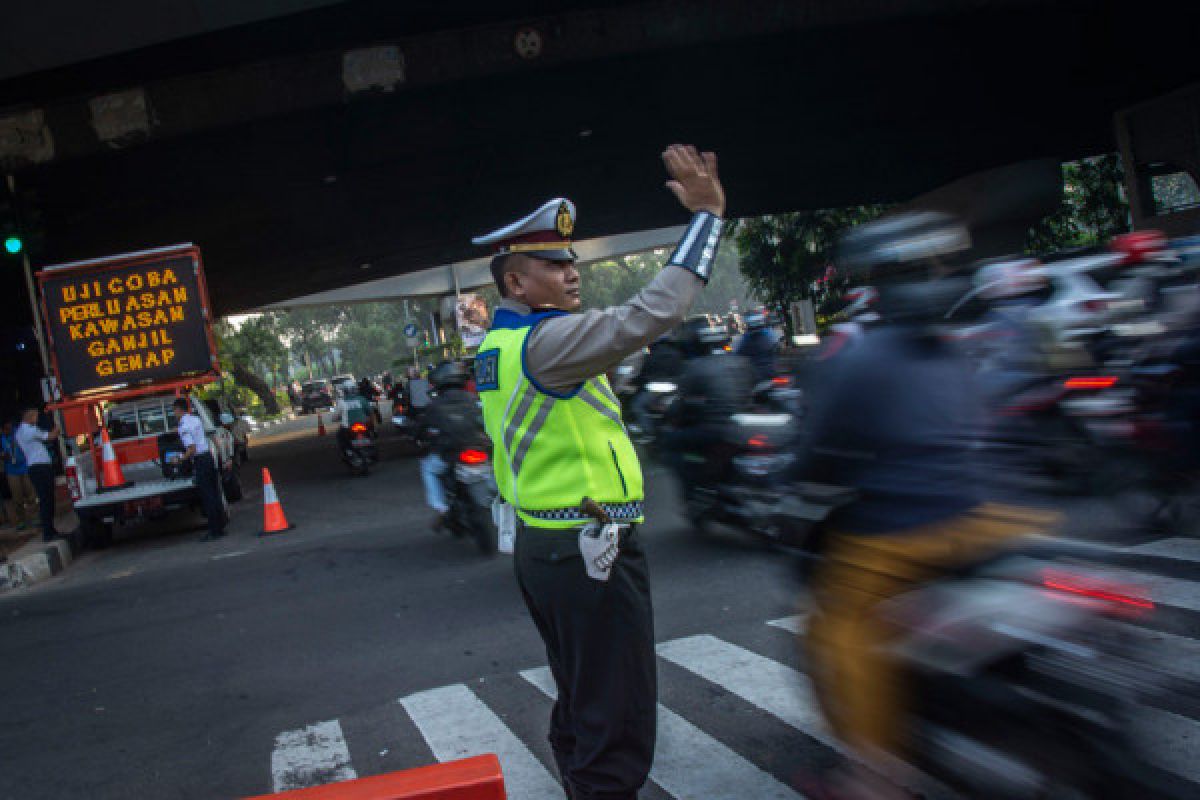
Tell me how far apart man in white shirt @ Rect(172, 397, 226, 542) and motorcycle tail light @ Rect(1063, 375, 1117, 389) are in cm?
988

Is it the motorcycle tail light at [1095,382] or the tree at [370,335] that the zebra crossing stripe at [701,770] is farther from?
the tree at [370,335]

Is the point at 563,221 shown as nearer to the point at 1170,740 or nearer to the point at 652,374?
the point at 1170,740

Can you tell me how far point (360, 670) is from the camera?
6.08 m

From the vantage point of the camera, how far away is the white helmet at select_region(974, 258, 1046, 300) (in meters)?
9.39

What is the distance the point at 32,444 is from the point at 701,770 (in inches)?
464

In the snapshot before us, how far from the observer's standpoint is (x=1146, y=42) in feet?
55.8

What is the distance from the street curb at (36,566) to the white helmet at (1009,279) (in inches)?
413

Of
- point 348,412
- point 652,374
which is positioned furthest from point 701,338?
point 348,412

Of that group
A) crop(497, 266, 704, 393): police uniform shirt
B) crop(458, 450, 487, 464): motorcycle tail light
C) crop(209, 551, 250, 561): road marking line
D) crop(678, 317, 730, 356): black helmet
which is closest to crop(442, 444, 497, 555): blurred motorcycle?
crop(458, 450, 487, 464): motorcycle tail light

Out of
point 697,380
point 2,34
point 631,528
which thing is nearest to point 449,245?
point 2,34

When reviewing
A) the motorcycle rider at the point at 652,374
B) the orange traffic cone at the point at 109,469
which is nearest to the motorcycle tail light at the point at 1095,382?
the motorcycle rider at the point at 652,374

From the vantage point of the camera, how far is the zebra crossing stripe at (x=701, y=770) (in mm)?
3676

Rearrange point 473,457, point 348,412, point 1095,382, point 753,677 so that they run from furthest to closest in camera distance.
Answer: point 348,412, point 473,457, point 1095,382, point 753,677

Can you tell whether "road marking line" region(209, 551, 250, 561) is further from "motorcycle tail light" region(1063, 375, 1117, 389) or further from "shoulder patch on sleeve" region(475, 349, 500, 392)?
"shoulder patch on sleeve" region(475, 349, 500, 392)
